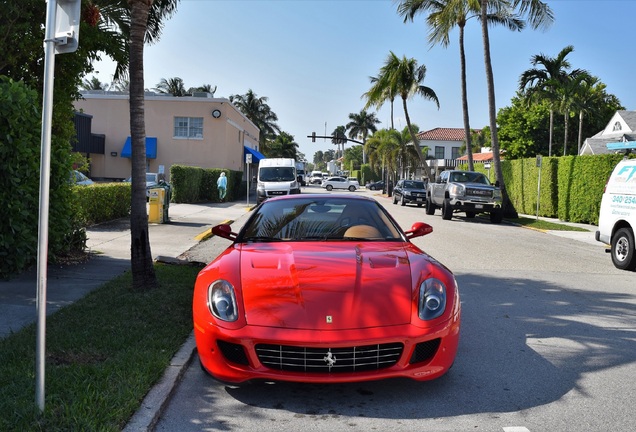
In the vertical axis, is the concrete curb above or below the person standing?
below

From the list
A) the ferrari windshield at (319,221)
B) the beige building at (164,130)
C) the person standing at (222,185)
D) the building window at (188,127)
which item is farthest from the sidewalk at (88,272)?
the building window at (188,127)

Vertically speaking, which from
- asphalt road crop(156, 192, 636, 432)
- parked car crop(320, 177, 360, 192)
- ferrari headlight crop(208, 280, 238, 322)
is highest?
parked car crop(320, 177, 360, 192)

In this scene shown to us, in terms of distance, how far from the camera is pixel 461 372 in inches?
187

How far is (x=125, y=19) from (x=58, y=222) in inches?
205

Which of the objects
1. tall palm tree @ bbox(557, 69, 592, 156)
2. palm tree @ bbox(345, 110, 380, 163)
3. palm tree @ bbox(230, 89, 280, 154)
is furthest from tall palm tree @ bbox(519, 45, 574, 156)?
palm tree @ bbox(345, 110, 380, 163)

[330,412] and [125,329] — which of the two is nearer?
[330,412]

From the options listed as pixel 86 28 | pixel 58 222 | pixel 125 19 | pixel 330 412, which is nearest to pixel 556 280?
pixel 330 412

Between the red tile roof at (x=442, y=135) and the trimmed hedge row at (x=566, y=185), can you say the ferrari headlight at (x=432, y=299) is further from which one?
the red tile roof at (x=442, y=135)

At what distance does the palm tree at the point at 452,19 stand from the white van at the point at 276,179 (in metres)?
8.81

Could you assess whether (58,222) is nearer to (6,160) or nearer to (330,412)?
(6,160)

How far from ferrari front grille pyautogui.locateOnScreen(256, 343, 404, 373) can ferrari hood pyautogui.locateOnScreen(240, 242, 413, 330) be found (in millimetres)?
150

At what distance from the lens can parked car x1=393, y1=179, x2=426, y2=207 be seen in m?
34.8

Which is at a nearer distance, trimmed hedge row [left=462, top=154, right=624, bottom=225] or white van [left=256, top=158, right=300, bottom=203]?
trimmed hedge row [left=462, top=154, right=624, bottom=225]

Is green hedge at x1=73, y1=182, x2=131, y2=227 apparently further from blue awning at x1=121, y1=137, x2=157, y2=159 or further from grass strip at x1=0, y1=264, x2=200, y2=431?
blue awning at x1=121, y1=137, x2=157, y2=159
